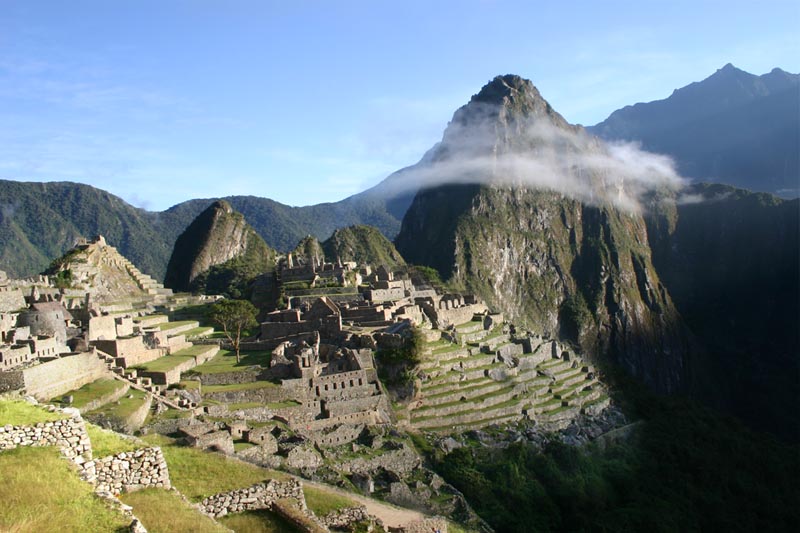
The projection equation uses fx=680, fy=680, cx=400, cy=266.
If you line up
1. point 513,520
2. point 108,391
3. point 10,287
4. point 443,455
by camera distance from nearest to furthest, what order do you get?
point 108,391 → point 513,520 → point 443,455 → point 10,287

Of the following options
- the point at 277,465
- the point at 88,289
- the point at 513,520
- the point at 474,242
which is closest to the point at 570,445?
A: the point at 513,520

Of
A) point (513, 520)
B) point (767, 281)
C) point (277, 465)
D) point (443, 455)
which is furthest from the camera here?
point (767, 281)

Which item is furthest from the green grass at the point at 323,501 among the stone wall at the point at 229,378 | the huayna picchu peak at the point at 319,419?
the stone wall at the point at 229,378

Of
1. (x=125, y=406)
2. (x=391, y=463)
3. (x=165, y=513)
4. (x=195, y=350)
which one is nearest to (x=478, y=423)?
(x=391, y=463)

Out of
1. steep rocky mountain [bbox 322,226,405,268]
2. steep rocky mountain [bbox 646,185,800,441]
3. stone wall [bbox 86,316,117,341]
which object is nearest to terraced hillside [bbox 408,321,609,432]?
stone wall [bbox 86,316,117,341]

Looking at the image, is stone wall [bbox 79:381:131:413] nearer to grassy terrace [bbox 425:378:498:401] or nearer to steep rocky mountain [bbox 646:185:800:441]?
grassy terrace [bbox 425:378:498:401]

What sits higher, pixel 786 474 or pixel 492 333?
pixel 492 333

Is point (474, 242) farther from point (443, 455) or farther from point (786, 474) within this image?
point (443, 455)

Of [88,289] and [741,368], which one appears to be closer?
[88,289]
